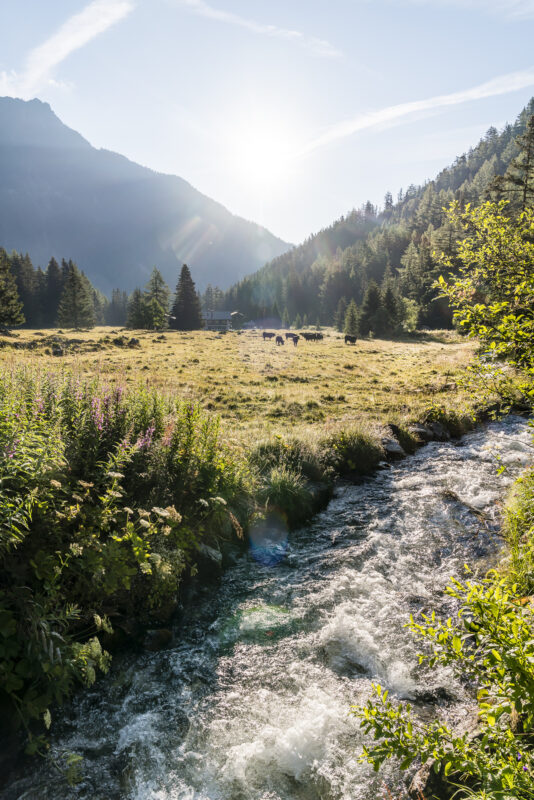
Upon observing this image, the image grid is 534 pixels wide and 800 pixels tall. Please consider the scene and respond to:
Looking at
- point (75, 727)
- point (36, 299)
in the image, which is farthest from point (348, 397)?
point (36, 299)

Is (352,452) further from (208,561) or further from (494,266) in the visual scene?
(494,266)

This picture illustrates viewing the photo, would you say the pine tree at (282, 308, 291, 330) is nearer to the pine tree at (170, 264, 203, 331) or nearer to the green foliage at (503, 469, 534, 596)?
the pine tree at (170, 264, 203, 331)

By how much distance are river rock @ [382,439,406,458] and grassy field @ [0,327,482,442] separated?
0.98 meters

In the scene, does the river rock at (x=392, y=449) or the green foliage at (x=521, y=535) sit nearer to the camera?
the green foliage at (x=521, y=535)

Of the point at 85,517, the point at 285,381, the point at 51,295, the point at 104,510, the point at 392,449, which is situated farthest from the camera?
the point at 51,295

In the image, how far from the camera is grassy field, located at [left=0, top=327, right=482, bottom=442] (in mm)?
14703

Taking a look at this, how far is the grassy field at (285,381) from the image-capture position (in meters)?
14.7

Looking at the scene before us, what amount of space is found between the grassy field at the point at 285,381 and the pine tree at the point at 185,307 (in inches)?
1379

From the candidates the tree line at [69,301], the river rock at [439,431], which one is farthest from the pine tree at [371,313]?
the river rock at [439,431]

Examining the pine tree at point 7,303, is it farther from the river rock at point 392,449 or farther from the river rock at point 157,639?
the river rock at point 157,639

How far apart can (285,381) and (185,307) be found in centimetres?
5469

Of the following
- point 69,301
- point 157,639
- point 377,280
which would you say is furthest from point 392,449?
point 377,280

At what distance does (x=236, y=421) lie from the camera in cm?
1472

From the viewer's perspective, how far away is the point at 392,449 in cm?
1288
